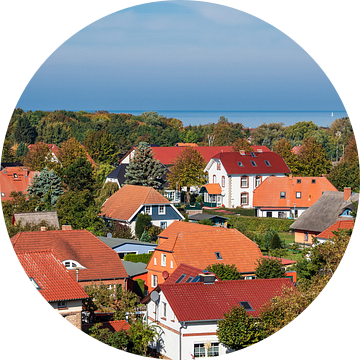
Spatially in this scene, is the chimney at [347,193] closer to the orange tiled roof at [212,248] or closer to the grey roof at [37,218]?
the orange tiled roof at [212,248]

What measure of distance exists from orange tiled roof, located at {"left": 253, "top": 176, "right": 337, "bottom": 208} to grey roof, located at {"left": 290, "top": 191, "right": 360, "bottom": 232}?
405 inches

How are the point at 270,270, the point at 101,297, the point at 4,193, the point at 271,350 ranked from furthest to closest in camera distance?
the point at 4,193, the point at 270,270, the point at 101,297, the point at 271,350

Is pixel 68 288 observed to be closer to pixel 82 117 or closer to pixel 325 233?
pixel 325 233

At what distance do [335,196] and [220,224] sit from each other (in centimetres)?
975

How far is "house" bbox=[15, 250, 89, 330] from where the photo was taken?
19.1 metres

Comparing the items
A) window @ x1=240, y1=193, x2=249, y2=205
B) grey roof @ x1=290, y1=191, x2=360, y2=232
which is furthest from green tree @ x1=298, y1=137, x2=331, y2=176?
grey roof @ x1=290, y1=191, x2=360, y2=232

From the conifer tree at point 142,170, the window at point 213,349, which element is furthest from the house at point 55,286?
the conifer tree at point 142,170

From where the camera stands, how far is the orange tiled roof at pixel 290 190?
5584cm

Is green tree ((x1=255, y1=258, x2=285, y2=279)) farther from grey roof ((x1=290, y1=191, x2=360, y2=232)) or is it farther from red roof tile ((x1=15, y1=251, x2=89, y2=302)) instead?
grey roof ((x1=290, y1=191, x2=360, y2=232))

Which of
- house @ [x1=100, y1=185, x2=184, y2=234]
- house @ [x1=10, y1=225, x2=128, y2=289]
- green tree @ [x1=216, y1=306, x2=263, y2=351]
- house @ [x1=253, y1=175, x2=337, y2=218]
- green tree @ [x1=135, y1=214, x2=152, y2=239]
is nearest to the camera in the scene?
green tree @ [x1=216, y1=306, x2=263, y2=351]

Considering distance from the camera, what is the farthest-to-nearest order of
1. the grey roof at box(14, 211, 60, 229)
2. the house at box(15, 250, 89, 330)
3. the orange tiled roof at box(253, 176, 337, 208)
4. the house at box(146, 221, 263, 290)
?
the orange tiled roof at box(253, 176, 337, 208), the grey roof at box(14, 211, 60, 229), the house at box(146, 221, 263, 290), the house at box(15, 250, 89, 330)

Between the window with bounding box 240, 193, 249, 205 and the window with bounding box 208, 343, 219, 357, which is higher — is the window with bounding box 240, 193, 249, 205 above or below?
above

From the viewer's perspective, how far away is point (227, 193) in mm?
62094

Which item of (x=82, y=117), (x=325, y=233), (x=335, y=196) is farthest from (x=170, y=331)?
(x=82, y=117)
